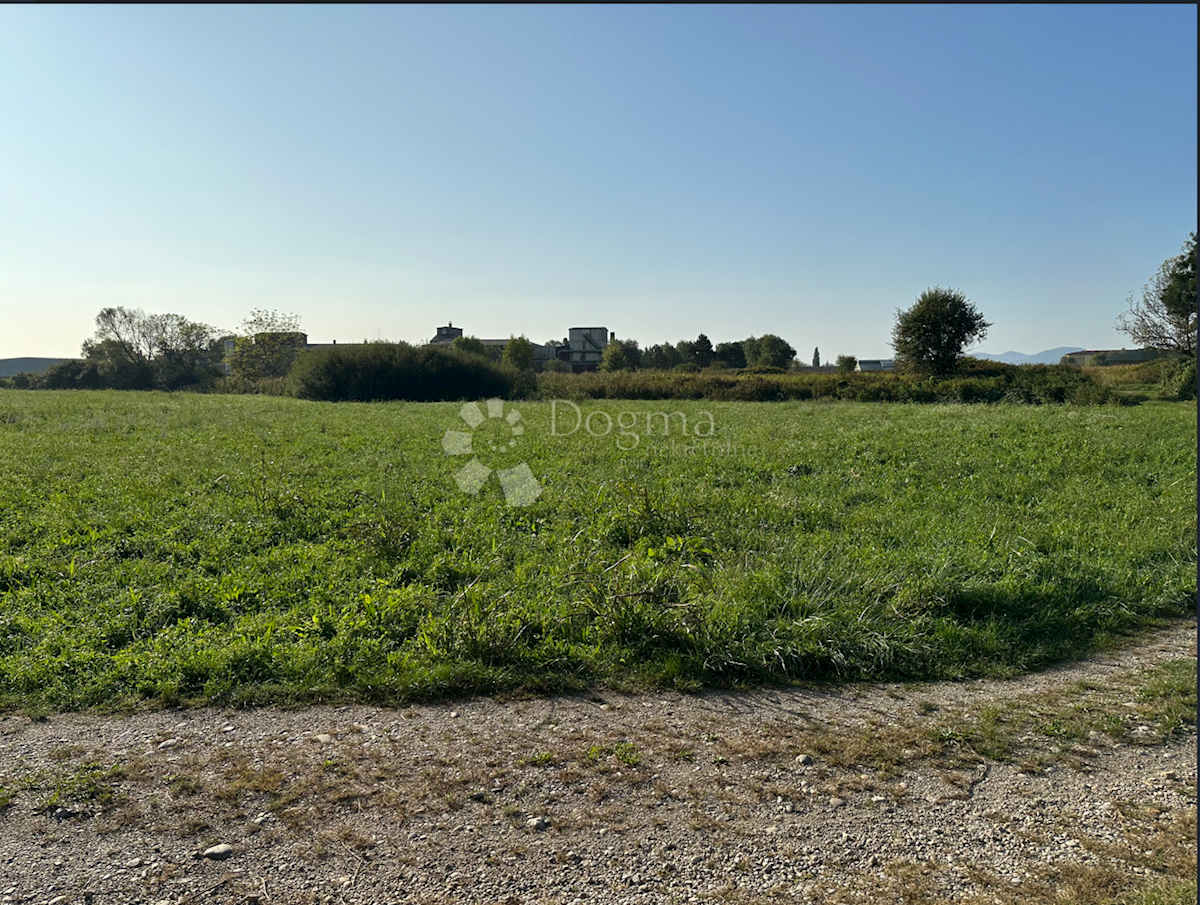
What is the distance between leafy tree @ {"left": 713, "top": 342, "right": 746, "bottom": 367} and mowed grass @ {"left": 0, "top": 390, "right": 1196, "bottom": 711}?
148 feet

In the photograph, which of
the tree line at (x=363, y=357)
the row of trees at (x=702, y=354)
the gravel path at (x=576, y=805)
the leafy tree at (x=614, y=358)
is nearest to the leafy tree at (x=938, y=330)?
the tree line at (x=363, y=357)

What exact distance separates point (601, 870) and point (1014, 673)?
11.1 ft

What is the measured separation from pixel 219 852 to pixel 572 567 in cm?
369

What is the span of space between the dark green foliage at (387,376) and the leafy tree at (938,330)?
67.4 feet

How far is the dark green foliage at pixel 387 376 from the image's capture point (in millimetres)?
37750

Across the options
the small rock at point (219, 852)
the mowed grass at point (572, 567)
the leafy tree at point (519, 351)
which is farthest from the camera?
the leafy tree at point (519, 351)

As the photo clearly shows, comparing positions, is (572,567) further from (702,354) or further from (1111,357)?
(702,354)

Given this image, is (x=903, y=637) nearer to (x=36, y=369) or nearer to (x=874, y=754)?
(x=874, y=754)

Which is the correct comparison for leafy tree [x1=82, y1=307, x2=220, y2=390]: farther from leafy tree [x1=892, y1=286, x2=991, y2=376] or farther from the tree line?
leafy tree [x1=892, y1=286, x2=991, y2=376]

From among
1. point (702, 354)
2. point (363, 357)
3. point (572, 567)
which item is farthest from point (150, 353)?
point (572, 567)

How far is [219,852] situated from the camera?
9.35 feet

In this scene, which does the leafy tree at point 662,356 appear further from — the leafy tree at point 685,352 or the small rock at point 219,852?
the small rock at point 219,852

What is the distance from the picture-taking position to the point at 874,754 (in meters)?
3.59

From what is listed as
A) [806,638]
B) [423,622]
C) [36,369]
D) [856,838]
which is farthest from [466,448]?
[36,369]
